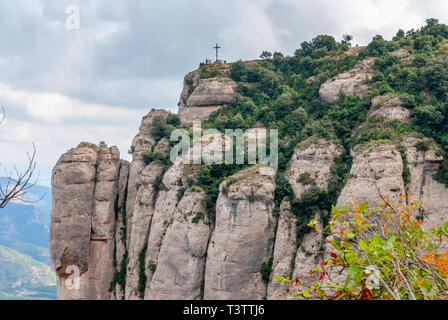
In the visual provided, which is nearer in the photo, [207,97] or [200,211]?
[200,211]

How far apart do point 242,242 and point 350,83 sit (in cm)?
1982

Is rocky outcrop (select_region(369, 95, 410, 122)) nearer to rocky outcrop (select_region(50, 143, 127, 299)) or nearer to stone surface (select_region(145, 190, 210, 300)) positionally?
stone surface (select_region(145, 190, 210, 300))

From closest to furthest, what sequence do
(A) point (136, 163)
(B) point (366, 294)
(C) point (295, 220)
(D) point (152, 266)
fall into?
(B) point (366, 294) → (C) point (295, 220) → (D) point (152, 266) → (A) point (136, 163)

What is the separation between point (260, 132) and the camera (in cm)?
4438

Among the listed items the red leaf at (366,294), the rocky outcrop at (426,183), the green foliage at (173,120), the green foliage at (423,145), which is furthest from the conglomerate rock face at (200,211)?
the red leaf at (366,294)

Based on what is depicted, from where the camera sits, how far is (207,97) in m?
52.0

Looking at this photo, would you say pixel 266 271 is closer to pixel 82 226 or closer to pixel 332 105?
pixel 332 105

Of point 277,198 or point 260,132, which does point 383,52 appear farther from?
point 277,198

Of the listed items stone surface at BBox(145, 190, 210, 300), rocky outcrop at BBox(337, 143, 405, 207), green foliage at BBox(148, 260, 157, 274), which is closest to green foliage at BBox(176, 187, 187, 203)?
stone surface at BBox(145, 190, 210, 300)

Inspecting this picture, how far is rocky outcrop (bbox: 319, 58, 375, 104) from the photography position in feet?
144

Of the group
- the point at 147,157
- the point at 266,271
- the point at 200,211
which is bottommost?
the point at 266,271

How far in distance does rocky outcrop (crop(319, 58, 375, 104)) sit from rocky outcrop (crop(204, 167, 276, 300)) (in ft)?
44.1

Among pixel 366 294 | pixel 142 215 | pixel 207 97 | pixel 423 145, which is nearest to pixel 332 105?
pixel 423 145

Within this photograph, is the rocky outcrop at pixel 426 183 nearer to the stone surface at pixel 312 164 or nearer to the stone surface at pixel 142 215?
the stone surface at pixel 312 164
